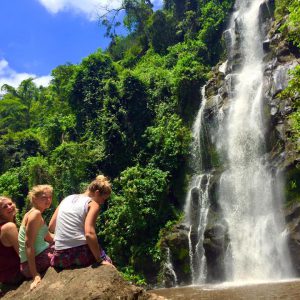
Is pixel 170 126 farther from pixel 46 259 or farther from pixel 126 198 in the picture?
pixel 46 259

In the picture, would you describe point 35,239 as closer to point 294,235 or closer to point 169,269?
point 294,235

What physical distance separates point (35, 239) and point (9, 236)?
344mm

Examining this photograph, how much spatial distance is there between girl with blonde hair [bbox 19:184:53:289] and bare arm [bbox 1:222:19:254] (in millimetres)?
76

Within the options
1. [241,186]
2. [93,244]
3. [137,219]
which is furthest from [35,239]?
[137,219]

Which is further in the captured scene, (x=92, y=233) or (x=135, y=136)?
(x=135, y=136)

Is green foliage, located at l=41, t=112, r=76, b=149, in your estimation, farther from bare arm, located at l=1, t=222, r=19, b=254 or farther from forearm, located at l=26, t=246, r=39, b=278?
forearm, located at l=26, t=246, r=39, b=278

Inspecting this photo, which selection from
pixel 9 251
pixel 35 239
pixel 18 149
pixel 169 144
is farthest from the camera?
pixel 18 149

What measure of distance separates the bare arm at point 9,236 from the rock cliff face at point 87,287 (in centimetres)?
63

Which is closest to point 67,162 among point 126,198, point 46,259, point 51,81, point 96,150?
point 96,150

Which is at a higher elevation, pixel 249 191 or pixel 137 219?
pixel 249 191

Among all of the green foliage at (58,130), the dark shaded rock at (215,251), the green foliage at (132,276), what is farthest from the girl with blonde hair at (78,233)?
the green foliage at (58,130)

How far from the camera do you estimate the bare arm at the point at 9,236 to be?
4.55 meters

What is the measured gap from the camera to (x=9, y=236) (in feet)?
15.0

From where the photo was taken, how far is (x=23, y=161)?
32688 millimetres
